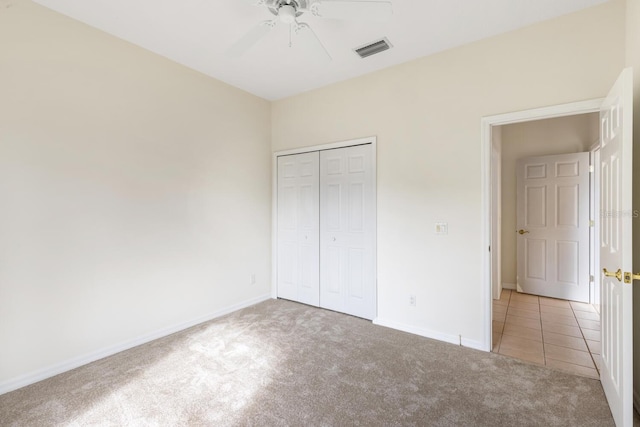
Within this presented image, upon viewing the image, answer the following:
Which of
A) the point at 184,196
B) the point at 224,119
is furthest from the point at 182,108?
the point at 184,196

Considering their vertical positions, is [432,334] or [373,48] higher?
[373,48]

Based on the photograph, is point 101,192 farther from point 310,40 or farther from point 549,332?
point 549,332

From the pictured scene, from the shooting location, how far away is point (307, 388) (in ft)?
6.81

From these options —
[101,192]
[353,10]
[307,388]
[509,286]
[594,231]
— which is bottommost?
[307,388]

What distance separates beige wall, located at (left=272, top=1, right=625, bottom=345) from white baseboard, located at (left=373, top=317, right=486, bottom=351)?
1 cm

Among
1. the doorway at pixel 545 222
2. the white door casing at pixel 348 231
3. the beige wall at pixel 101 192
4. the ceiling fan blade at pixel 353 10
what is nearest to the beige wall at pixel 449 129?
the white door casing at pixel 348 231

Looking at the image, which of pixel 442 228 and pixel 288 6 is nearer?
pixel 288 6

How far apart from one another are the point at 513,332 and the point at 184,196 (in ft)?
12.3

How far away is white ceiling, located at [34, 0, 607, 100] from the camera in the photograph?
2.19 m

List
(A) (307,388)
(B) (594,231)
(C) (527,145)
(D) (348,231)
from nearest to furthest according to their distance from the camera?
(A) (307,388), (D) (348,231), (B) (594,231), (C) (527,145)

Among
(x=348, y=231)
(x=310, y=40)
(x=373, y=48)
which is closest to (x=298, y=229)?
(x=348, y=231)

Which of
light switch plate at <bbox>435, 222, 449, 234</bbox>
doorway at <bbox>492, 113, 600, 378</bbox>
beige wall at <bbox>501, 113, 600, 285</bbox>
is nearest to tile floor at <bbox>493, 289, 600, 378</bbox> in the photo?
doorway at <bbox>492, 113, 600, 378</bbox>

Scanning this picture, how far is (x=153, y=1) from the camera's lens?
214 cm

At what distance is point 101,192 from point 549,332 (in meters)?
4.51
